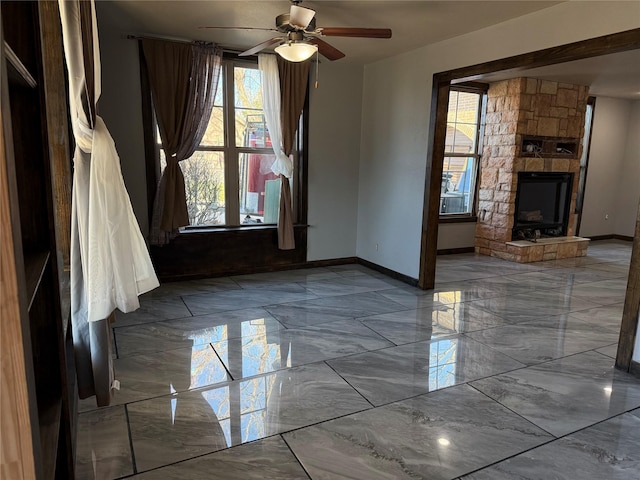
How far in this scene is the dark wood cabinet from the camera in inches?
32.1

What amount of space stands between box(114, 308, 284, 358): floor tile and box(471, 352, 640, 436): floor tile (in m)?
1.87

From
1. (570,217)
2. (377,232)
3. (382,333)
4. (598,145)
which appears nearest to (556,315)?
(382,333)

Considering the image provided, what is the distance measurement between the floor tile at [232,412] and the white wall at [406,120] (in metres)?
2.68

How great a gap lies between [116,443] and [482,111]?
22.0ft

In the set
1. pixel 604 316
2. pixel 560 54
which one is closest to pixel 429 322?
pixel 604 316

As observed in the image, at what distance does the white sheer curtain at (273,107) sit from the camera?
5023mm

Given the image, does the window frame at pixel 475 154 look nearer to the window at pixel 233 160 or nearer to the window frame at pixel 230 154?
the window frame at pixel 230 154

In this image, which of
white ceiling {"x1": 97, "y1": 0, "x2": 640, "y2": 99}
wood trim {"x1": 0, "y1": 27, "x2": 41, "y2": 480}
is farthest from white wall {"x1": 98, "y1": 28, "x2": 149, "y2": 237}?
wood trim {"x1": 0, "y1": 27, "x2": 41, "y2": 480}

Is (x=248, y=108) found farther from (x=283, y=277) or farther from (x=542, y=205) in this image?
(x=542, y=205)

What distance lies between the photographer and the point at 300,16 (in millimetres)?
2867

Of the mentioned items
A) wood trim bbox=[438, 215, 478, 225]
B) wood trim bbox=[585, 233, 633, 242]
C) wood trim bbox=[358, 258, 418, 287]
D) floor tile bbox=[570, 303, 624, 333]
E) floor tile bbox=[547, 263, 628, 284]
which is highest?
wood trim bbox=[438, 215, 478, 225]

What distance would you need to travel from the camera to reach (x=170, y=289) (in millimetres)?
4773

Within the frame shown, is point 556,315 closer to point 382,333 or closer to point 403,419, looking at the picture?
point 382,333

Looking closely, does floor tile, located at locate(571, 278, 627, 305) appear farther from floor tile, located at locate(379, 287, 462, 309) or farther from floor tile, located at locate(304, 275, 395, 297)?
A: floor tile, located at locate(304, 275, 395, 297)
